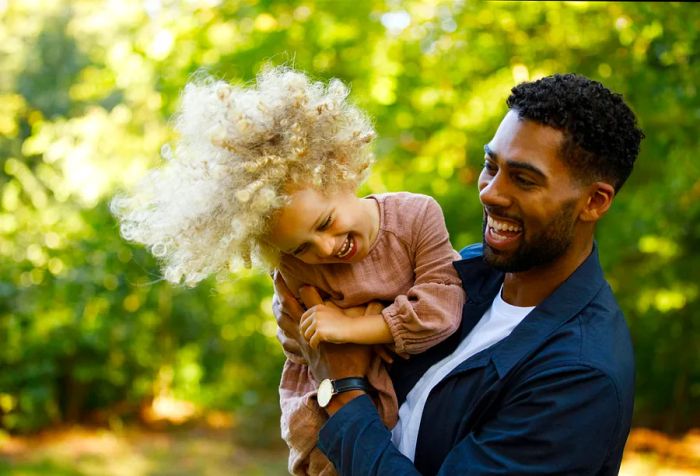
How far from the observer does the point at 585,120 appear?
205 centimetres

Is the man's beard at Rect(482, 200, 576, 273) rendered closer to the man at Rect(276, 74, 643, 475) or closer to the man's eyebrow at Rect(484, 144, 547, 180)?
the man at Rect(276, 74, 643, 475)

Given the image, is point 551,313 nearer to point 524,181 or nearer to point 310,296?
point 524,181

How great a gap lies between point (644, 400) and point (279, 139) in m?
7.52

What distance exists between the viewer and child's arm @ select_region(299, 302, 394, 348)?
2.22m

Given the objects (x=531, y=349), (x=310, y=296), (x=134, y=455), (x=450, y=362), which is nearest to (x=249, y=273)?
(x=134, y=455)

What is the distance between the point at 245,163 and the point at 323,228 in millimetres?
283

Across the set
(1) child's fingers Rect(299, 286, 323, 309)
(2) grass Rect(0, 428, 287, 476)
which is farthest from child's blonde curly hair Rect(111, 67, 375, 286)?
(2) grass Rect(0, 428, 287, 476)

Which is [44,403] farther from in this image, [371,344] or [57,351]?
[371,344]

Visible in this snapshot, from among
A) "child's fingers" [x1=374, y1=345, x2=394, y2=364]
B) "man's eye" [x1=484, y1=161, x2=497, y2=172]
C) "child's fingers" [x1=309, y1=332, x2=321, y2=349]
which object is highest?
"man's eye" [x1=484, y1=161, x2=497, y2=172]

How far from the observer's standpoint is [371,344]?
233cm

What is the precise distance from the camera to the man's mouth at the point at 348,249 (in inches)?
88.6

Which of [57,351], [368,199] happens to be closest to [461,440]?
[368,199]

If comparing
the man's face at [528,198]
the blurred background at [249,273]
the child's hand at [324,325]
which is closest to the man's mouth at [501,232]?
the man's face at [528,198]

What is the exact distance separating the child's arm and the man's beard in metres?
0.37
